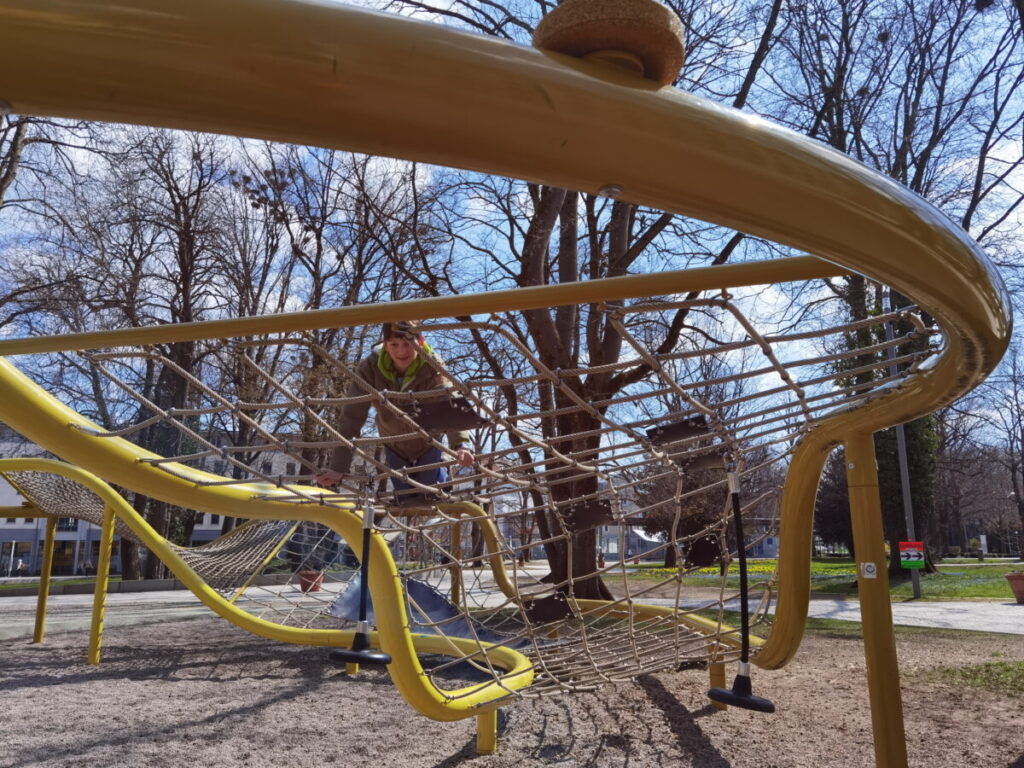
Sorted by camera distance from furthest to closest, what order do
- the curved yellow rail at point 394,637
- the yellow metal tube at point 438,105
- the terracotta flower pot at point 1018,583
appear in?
the terracotta flower pot at point 1018,583
the curved yellow rail at point 394,637
the yellow metal tube at point 438,105

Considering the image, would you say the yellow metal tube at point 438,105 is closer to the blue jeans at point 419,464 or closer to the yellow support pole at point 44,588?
the blue jeans at point 419,464

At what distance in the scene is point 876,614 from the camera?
1.58m

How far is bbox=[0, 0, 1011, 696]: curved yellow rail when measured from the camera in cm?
47

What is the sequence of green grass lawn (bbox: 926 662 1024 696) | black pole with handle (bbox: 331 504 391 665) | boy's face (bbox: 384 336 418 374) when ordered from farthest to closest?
green grass lawn (bbox: 926 662 1024 696)
boy's face (bbox: 384 336 418 374)
black pole with handle (bbox: 331 504 391 665)

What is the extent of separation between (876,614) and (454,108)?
1498mm

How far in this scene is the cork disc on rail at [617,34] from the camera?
67 centimetres

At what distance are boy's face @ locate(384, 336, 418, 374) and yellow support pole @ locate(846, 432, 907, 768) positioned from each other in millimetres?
1608

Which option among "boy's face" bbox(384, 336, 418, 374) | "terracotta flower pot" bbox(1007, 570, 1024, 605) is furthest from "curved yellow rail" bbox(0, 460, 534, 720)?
"terracotta flower pot" bbox(1007, 570, 1024, 605)

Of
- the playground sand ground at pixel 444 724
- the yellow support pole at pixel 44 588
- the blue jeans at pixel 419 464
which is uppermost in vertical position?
the blue jeans at pixel 419 464

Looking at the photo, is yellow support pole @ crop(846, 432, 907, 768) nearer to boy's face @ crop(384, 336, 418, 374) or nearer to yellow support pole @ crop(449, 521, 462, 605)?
boy's face @ crop(384, 336, 418, 374)

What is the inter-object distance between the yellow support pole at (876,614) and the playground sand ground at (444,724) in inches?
55.6

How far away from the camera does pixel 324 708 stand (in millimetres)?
3816

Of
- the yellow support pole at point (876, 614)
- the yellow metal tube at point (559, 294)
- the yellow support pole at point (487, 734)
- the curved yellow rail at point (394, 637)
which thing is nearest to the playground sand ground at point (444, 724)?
the yellow support pole at point (487, 734)

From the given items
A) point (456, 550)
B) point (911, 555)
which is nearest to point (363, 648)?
point (456, 550)
